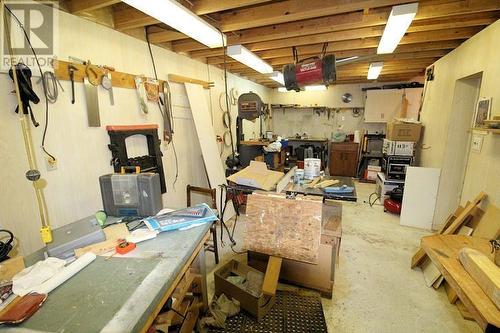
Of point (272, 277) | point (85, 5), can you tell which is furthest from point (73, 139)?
point (272, 277)

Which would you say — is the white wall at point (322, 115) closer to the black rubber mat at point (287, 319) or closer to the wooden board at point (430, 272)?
the wooden board at point (430, 272)

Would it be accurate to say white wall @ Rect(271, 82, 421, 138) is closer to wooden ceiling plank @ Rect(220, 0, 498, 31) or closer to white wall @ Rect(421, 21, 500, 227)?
white wall @ Rect(421, 21, 500, 227)

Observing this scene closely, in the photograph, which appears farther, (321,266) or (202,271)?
(321,266)

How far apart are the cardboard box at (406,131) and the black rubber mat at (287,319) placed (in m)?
3.41

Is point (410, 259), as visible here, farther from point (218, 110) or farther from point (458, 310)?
point (218, 110)

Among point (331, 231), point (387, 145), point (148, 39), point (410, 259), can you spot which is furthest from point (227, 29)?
point (387, 145)

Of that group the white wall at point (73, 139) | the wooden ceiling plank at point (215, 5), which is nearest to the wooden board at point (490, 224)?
the wooden ceiling plank at point (215, 5)

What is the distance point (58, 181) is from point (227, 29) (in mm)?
2041

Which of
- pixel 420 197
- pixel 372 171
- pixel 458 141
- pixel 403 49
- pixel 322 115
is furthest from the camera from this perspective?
pixel 322 115

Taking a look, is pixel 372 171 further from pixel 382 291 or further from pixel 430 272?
pixel 382 291

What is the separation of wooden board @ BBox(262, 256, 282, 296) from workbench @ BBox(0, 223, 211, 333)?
31.8 inches

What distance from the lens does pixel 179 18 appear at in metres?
1.84

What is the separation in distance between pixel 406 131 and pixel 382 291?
9.93 feet

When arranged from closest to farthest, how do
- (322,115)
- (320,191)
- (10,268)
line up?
(10,268)
(320,191)
(322,115)
